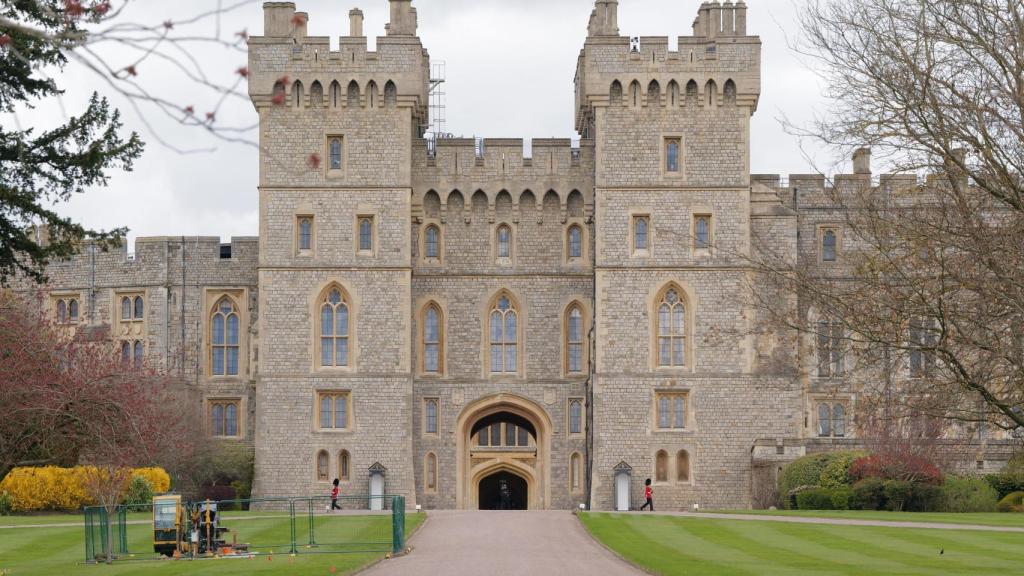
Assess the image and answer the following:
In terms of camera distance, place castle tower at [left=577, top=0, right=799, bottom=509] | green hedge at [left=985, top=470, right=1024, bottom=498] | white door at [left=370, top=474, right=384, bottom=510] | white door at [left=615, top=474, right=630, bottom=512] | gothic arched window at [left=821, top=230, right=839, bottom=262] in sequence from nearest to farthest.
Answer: green hedge at [left=985, top=470, right=1024, bottom=498] < white door at [left=370, top=474, right=384, bottom=510] < white door at [left=615, top=474, right=630, bottom=512] < castle tower at [left=577, top=0, right=799, bottom=509] < gothic arched window at [left=821, top=230, right=839, bottom=262]

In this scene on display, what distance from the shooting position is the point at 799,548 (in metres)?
26.7

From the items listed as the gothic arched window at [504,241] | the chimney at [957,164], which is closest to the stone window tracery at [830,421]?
the gothic arched window at [504,241]

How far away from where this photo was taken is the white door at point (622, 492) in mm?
41219

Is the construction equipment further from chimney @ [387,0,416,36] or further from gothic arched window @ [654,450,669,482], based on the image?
chimney @ [387,0,416,36]

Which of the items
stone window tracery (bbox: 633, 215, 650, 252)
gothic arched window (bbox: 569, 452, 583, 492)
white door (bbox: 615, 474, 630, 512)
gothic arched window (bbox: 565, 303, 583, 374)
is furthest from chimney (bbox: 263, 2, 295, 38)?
white door (bbox: 615, 474, 630, 512)

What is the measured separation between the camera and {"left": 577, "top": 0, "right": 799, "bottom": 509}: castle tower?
41.9m

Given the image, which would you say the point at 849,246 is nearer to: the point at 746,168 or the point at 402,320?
the point at 746,168

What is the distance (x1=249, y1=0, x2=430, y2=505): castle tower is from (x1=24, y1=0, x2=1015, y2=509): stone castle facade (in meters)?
0.06

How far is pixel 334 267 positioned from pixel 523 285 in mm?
5427

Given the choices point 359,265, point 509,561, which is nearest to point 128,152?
point 509,561

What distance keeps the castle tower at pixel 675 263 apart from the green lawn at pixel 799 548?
28.1ft

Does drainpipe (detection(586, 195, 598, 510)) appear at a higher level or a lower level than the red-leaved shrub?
higher

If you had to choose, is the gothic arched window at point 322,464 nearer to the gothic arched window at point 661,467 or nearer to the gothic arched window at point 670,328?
the gothic arched window at point 661,467

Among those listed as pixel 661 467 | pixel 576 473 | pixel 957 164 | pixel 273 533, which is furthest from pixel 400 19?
pixel 957 164
